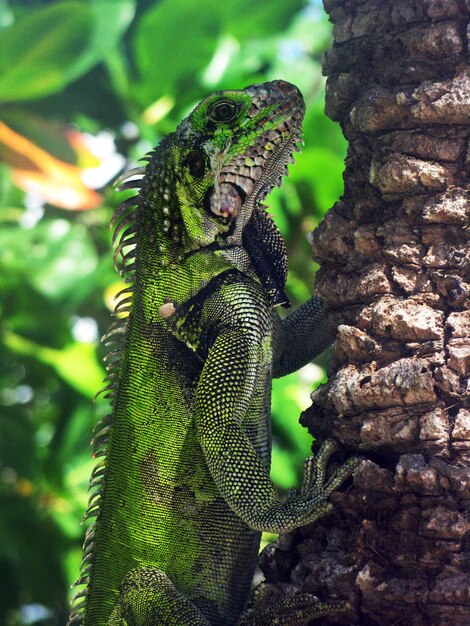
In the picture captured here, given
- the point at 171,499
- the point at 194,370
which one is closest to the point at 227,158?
the point at 194,370

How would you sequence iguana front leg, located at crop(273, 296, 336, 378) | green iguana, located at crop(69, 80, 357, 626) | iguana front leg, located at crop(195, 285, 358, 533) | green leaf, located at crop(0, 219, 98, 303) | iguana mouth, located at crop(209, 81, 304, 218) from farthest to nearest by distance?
green leaf, located at crop(0, 219, 98, 303), iguana front leg, located at crop(273, 296, 336, 378), iguana mouth, located at crop(209, 81, 304, 218), green iguana, located at crop(69, 80, 357, 626), iguana front leg, located at crop(195, 285, 358, 533)

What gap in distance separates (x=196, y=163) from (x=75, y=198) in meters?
2.40

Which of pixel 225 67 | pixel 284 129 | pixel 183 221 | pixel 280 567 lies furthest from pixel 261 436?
pixel 225 67

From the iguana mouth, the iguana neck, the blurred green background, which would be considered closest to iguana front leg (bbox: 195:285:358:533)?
the iguana neck

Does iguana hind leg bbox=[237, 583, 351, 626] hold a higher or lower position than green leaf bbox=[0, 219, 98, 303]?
lower

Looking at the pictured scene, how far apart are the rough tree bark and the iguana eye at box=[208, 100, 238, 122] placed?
55 cm

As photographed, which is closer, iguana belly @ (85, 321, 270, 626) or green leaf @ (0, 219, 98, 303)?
iguana belly @ (85, 321, 270, 626)

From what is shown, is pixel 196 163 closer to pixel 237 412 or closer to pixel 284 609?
pixel 237 412

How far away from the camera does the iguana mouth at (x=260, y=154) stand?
9.42 ft

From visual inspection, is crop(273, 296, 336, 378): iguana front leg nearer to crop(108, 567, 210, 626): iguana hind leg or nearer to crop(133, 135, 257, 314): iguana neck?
crop(133, 135, 257, 314): iguana neck

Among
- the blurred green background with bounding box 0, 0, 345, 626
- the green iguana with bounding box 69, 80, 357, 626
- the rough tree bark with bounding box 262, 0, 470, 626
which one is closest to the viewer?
the rough tree bark with bounding box 262, 0, 470, 626

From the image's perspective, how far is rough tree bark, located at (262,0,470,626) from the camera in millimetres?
1935

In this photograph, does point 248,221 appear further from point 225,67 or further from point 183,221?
point 225,67

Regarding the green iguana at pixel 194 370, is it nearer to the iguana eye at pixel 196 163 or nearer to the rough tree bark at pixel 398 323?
the iguana eye at pixel 196 163
